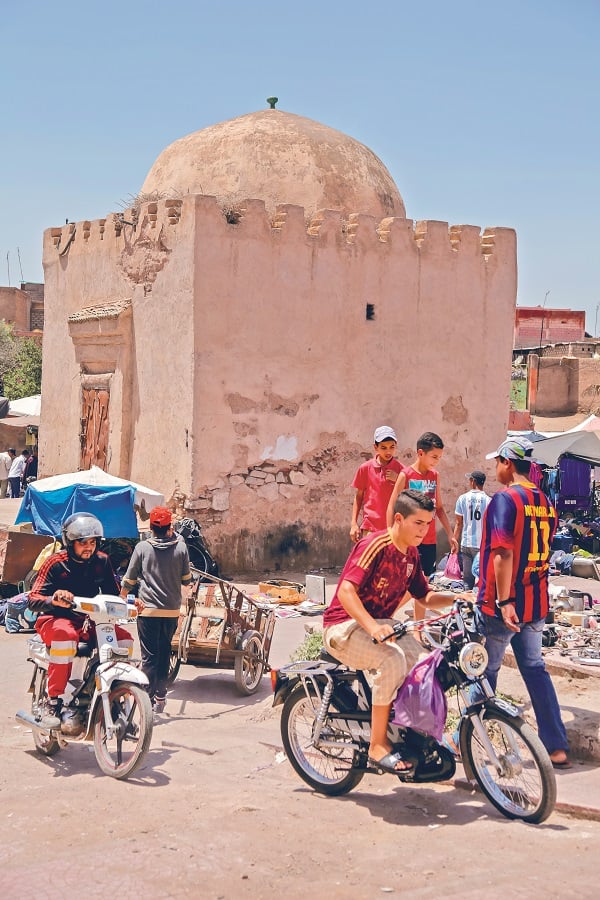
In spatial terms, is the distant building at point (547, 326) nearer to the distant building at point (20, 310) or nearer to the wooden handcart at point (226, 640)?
the distant building at point (20, 310)

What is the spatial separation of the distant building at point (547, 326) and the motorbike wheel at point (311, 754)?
4009 centimetres

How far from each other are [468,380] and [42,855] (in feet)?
39.0

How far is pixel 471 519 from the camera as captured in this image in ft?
34.0

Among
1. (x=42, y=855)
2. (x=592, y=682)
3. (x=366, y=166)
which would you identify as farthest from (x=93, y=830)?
(x=366, y=166)

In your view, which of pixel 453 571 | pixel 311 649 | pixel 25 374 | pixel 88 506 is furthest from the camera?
pixel 25 374

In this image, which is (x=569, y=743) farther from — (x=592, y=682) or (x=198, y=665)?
(x=198, y=665)

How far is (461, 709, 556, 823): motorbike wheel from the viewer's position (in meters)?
4.64

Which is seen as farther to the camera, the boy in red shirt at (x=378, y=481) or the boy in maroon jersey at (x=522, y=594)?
the boy in red shirt at (x=378, y=481)

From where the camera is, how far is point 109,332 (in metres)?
15.0

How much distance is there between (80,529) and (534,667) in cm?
273

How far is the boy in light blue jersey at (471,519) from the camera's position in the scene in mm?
10289

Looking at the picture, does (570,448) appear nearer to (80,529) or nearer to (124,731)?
(80,529)

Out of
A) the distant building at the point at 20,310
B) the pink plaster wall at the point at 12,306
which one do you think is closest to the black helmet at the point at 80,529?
the distant building at the point at 20,310

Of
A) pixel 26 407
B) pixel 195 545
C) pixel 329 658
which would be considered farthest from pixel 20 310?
pixel 329 658
